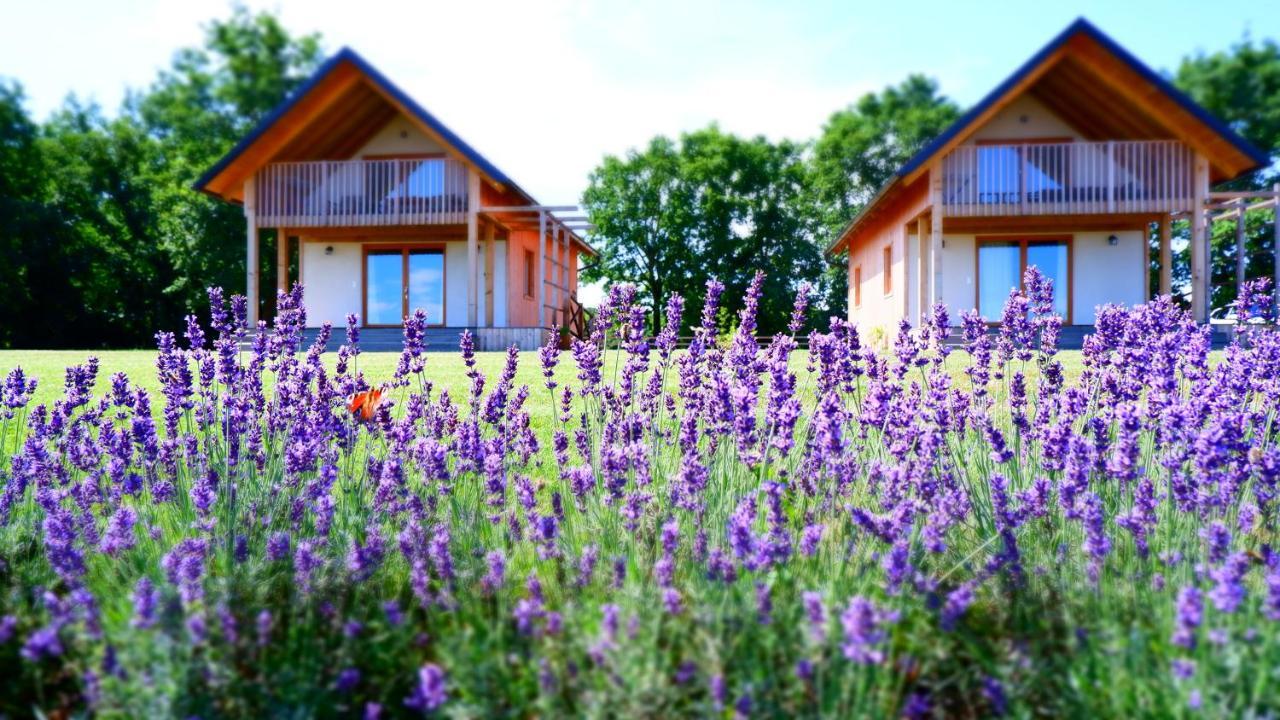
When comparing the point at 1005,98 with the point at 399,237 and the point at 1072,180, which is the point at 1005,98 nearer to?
the point at 1072,180

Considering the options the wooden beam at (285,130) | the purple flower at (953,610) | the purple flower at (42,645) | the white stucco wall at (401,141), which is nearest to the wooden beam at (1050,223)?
the white stucco wall at (401,141)

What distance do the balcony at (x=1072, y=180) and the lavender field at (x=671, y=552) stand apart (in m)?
11.2

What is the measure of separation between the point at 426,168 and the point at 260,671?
16242mm

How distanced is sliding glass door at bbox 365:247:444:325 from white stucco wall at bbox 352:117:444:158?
1.94m

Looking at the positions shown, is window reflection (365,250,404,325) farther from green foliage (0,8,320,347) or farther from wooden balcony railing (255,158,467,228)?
green foliage (0,8,320,347)

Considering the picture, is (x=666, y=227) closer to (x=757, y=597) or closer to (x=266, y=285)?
(x=266, y=285)

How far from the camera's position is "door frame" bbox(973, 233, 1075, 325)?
1616 cm

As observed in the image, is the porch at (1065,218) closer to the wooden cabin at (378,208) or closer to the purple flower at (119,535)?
the wooden cabin at (378,208)

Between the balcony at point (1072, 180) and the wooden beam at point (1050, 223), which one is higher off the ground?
the balcony at point (1072, 180)

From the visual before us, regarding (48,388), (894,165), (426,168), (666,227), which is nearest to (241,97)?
(666,227)

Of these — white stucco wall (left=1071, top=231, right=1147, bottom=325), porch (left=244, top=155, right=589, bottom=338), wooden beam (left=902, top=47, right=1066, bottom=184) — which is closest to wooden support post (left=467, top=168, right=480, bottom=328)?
porch (left=244, top=155, right=589, bottom=338)

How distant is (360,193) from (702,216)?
20.6m

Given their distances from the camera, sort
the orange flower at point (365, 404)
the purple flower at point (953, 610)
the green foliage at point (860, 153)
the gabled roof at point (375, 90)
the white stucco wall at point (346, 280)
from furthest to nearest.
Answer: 1. the green foliage at point (860, 153)
2. the white stucco wall at point (346, 280)
3. the gabled roof at point (375, 90)
4. the orange flower at point (365, 404)
5. the purple flower at point (953, 610)

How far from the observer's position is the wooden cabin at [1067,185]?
1400 cm
